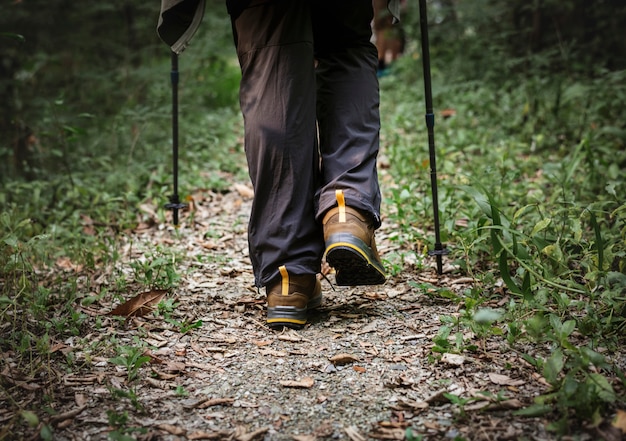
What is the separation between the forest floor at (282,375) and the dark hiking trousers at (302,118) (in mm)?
273

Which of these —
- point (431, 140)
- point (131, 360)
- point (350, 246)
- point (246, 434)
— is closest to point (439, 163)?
point (431, 140)

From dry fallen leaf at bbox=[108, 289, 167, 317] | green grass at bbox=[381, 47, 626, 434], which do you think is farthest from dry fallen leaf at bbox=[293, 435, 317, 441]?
dry fallen leaf at bbox=[108, 289, 167, 317]

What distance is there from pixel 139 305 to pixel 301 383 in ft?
2.69

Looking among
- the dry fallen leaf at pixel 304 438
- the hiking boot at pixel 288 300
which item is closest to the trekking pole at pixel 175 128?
the hiking boot at pixel 288 300

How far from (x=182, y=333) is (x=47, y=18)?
12.3ft

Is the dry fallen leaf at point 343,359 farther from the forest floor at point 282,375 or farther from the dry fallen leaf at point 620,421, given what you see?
the dry fallen leaf at point 620,421

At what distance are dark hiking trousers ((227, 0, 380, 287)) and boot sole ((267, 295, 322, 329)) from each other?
0.11 metres

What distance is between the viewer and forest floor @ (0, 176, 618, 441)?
1.47 metres

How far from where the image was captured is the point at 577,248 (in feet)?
7.74

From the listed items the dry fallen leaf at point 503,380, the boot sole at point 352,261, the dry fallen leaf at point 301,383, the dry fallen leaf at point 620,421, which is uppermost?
the boot sole at point 352,261

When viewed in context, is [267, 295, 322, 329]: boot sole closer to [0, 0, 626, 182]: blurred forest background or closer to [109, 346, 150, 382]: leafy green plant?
[109, 346, 150, 382]: leafy green plant

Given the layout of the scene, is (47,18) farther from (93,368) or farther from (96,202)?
(93,368)

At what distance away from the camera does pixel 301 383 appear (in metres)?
1.71

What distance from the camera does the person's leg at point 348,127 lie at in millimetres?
2004
